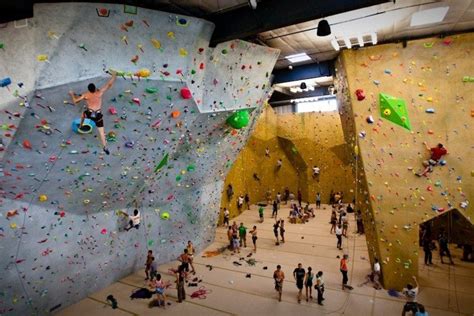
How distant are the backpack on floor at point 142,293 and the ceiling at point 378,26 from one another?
270 inches

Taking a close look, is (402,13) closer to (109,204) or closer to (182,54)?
(182,54)

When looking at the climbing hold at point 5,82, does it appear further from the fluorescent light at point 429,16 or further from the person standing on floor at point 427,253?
the person standing on floor at point 427,253

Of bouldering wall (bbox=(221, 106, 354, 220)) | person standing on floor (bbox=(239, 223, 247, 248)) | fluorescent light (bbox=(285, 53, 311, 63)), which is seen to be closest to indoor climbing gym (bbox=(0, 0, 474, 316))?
fluorescent light (bbox=(285, 53, 311, 63))

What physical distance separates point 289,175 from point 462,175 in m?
11.2

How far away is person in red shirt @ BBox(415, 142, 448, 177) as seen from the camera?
270 inches

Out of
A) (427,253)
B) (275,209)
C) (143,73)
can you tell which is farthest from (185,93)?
(275,209)

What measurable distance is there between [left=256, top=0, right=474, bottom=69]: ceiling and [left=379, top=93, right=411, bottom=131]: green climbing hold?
4.65 ft

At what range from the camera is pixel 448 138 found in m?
6.92

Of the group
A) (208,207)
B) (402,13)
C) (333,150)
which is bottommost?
(208,207)

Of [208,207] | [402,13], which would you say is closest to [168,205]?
[208,207]

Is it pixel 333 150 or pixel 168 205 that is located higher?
pixel 333 150

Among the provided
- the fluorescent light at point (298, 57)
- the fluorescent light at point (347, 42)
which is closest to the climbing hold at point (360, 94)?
the fluorescent light at point (347, 42)

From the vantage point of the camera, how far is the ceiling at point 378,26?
5531 mm

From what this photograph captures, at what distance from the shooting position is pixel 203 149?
8.61m
